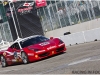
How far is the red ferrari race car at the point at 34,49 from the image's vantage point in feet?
44.2

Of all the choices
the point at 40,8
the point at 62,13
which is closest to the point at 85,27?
the point at 62,13

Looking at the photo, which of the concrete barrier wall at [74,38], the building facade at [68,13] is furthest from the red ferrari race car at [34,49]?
the building facade at [68,13]

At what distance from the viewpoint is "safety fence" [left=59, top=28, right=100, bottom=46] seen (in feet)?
62.0

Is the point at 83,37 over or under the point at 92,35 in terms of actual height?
under

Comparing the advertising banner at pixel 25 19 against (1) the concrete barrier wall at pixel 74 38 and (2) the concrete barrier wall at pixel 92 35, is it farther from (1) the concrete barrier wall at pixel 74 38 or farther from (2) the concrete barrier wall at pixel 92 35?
(2) the concrete barrier wall at pixel 92 35

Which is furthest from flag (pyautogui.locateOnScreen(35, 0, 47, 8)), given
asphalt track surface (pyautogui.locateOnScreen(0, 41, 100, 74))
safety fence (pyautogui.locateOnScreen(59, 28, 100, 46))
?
asphalt track surface (pyautogui.locateOnScreen(0, 41, 100, 74))

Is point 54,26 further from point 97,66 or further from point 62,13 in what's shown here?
point 97,66

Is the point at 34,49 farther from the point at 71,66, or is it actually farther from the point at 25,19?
the point at 25,19

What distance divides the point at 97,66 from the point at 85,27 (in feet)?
63.5

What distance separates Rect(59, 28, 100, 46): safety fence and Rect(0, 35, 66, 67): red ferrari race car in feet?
16.8

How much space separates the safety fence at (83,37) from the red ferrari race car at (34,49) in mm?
5132

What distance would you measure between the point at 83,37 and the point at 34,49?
7190mm

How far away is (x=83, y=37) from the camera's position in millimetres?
20000

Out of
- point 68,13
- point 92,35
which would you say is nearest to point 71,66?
point 92,35
